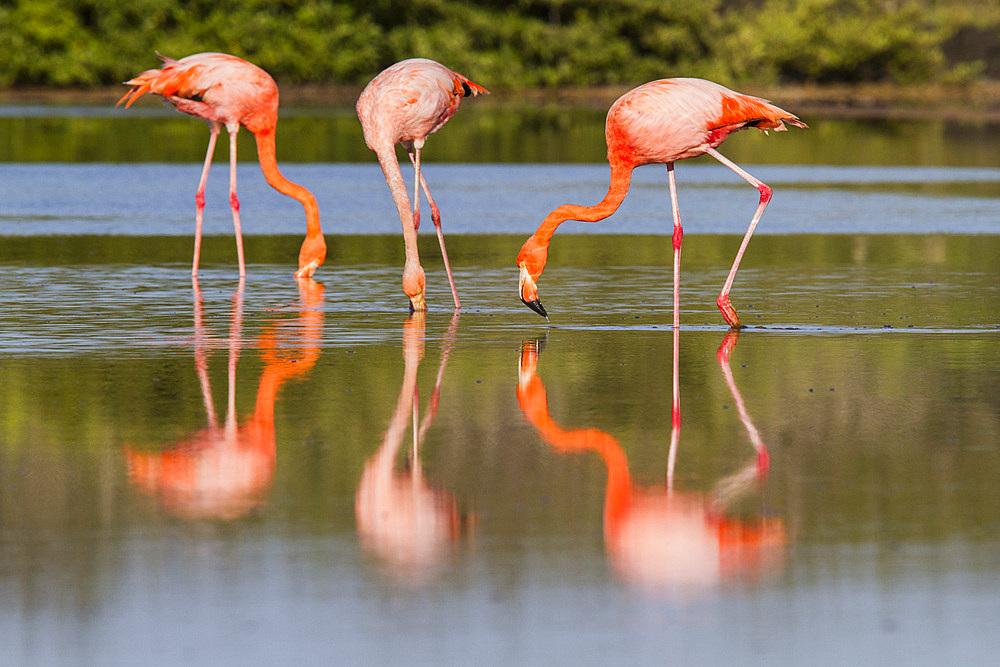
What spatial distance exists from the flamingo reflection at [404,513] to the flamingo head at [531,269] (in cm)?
296

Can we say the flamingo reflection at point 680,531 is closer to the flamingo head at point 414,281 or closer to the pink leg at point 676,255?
the pink leg at point 676,255

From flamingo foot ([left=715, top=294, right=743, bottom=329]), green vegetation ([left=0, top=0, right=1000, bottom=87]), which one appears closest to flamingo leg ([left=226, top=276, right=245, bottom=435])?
flamingo foot ([left=715, top=294, right=743, bottom=329])

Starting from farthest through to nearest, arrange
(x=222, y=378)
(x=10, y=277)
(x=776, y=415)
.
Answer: (x=10, y=277) < (x=222, y=378) < (x=776, y=415)

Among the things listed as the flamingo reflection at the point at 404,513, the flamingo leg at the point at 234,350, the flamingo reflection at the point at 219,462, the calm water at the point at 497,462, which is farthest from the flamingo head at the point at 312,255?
the flamingo reflection at the point at 404,513

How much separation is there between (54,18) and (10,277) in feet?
141

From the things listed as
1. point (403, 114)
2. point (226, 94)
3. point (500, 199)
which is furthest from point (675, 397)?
point (500, 199)

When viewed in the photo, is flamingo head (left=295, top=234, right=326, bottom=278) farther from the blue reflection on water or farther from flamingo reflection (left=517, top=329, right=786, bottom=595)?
flamingo reflection (left=517, top=329, right=786, bottom=595)

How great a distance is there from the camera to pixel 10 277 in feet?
42.8

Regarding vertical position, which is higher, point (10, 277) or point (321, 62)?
point (321, 62)

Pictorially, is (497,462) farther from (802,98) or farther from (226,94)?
(802,98)

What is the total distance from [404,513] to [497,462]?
883 mm

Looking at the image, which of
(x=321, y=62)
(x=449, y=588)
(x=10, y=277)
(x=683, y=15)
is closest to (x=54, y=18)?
(x=321, y=62)

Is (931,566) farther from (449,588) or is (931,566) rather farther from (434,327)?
(434,327)

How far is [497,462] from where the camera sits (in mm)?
6871
